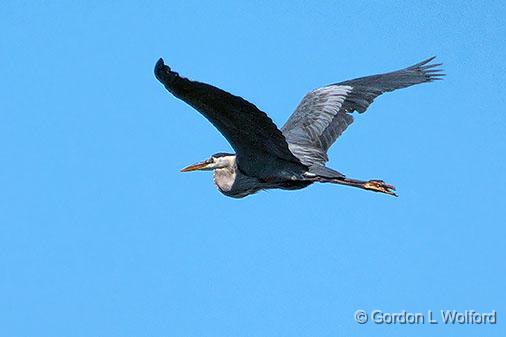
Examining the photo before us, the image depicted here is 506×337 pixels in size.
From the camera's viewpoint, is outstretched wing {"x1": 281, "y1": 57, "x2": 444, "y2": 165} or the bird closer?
the bird

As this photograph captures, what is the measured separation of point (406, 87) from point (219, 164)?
142 inches

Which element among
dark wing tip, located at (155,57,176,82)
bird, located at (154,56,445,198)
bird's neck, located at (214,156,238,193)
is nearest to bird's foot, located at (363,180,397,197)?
bird, located at (154,56,445,198)

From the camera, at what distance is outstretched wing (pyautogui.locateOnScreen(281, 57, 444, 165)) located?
15.3 m

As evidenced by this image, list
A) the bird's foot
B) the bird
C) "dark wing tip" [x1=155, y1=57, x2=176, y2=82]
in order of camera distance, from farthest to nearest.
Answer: the bird's foot < the bird < "dark wing tip" [x1=155, y1=57, x2=176, y2=82]

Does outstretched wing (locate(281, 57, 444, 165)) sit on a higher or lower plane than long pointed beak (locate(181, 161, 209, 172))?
higher

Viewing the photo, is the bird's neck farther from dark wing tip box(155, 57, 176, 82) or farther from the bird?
dark wing tip box(155, 57, 176, 82)

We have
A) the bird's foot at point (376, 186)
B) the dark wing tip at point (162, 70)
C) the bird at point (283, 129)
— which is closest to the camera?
the dark wing tip at point (162, 70)

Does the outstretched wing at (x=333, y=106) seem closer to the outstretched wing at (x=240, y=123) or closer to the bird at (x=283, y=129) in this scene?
the bird at (x=283, y=129)

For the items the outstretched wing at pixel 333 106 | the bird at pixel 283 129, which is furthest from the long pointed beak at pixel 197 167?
the outstretched wing at pixel 333 106

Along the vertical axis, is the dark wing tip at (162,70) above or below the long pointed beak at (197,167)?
below

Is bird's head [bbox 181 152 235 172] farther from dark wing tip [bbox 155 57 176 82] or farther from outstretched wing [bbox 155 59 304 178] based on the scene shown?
dark wing tip [bbox 155 57 176 82]

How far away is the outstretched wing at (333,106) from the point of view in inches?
604

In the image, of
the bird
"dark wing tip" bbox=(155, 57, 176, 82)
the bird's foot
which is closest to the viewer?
"dark wing tip" bbox=(155, 57, 176, 82)

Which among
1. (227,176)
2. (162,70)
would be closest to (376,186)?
(227,176)
